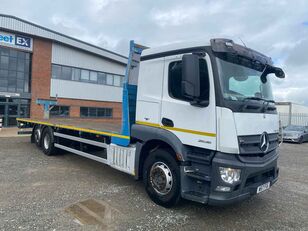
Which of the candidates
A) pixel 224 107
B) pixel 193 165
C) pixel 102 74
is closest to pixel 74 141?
pixel 193 165

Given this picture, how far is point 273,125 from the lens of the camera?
14.4 feet

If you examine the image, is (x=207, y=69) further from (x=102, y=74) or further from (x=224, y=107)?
(x=102, y=74)

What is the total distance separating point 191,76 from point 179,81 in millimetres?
621

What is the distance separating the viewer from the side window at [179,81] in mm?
3793

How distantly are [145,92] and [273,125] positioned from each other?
7.77 ft

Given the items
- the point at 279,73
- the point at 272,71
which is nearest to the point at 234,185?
the point at 272,71

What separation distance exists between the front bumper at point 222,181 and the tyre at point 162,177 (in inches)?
11.3

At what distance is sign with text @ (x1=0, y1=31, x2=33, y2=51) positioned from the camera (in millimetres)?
21469

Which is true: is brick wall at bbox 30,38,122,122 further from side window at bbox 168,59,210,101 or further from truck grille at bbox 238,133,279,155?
truck grille at bbox 238,133,279,155

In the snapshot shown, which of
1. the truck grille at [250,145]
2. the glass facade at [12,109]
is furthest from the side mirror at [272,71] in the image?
the glass facade at [12,109]

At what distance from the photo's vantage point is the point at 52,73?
24.6 m

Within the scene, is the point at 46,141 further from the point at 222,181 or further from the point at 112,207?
the point at 222,181

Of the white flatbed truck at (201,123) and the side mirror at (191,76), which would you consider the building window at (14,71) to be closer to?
Answer: the white flatbed truck at (201,123)

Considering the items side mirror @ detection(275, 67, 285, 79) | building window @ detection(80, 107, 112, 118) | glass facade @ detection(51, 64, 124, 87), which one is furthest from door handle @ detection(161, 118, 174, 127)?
building window @ detection(80, 107, 112, 118)
